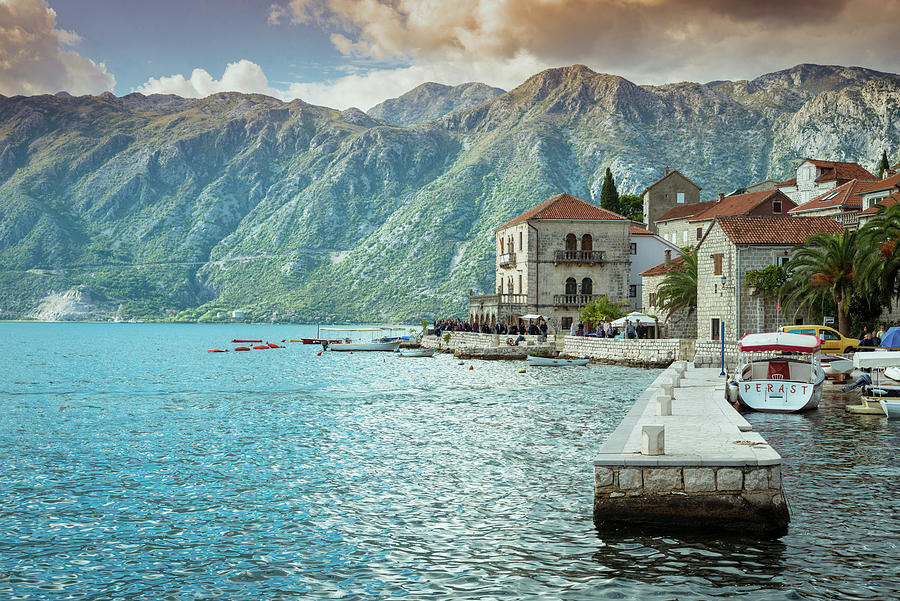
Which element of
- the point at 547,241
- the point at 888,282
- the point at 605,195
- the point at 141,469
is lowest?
the point at 141,469

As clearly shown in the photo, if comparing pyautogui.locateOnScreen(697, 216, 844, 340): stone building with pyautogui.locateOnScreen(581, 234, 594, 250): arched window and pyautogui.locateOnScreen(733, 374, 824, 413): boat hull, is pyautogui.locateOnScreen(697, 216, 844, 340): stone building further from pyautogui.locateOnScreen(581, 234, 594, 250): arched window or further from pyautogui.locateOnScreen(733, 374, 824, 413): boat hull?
pyautogui.locateOnScreen(581, 234, 594, 250): arched window

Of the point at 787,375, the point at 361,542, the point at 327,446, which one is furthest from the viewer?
the point at 787,375

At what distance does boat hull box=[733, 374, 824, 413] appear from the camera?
26109 mm

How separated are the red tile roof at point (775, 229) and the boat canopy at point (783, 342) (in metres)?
17.8

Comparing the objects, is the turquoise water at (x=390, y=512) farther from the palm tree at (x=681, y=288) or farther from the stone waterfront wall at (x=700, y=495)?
the palm tree at (x=681, y=288)

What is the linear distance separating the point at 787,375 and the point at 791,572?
65.8ft

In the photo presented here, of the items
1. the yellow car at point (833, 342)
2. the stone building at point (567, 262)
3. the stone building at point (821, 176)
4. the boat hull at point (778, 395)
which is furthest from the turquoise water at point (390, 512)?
the stone building at point (821, 176)

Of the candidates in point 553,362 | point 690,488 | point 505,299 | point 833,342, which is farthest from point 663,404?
point 505,299

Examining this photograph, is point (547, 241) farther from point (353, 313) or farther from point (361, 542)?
point (353, 313)

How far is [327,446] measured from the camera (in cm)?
2144

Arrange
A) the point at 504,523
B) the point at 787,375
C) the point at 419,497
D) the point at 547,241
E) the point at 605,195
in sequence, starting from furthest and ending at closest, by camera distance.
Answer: the point at 605,195, the point at 547,241, the point at 787,375, the point at 419,497, the point at 504,523

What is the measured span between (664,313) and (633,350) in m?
10.3

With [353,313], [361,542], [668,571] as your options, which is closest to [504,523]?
[361,542]

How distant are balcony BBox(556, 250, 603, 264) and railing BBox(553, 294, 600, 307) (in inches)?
114
